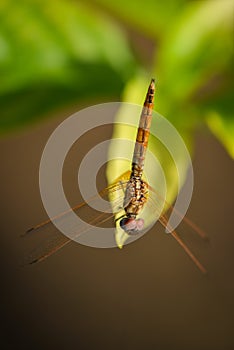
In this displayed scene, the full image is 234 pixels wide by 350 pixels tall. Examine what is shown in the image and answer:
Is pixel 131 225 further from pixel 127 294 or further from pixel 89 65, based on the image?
pixel 127 294

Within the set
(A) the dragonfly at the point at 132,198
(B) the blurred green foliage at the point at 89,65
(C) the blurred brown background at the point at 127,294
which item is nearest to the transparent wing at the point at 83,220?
(A) the dragonfly at the point at 132,198

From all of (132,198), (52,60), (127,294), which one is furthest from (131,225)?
(127,294)

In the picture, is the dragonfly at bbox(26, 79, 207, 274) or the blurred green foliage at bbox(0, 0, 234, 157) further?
the blurred green foliage at bbox(0, 0, 234, 157)

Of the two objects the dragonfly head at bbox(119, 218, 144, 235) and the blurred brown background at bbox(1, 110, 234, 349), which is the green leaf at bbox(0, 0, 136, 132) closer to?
the dragonfly head at bbox(119, 218, 144, 235)

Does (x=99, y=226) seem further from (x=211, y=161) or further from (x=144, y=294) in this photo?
(x=211, y=161)

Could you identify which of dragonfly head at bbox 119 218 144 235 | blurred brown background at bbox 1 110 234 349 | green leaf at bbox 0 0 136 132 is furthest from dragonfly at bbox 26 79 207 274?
blurred brown background at bbox 1 110 234 349

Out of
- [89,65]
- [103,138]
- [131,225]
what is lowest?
[131,225]
